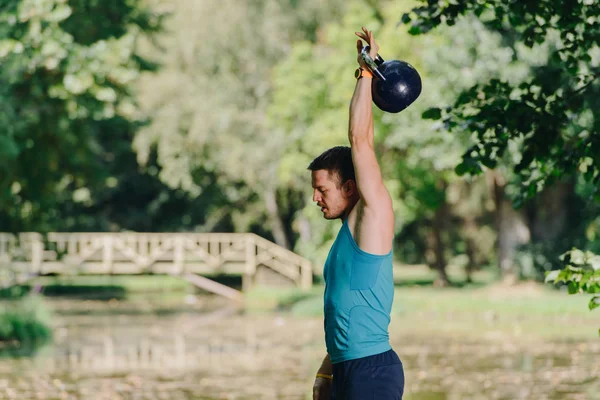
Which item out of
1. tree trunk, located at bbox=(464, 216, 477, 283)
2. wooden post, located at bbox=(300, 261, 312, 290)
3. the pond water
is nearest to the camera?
the pond water

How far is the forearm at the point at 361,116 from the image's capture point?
4.13m

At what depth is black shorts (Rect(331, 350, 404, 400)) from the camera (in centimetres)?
418

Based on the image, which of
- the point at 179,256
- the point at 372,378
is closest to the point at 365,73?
the point at 372,378

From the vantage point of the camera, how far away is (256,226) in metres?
49.7

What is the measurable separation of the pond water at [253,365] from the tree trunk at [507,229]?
8.14 meters

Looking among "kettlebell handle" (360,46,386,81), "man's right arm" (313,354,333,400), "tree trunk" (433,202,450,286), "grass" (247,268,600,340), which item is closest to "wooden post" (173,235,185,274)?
"grass" (247,268,600,340)

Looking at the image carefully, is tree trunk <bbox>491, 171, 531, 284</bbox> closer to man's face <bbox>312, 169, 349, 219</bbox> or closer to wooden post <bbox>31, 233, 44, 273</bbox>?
wooden post <bbox>31, 233, 44, 273</bbox>

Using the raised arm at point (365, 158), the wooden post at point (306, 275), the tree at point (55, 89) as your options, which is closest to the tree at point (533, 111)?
Result: the raised arm at point (365, 158)

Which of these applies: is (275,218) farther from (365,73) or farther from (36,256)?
(365,73)

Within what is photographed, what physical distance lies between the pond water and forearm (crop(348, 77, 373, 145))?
827cm

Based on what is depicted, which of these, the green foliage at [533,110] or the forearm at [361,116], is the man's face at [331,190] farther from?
the green foliage at [533,110]

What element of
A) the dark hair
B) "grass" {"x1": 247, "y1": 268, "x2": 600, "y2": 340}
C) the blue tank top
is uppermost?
the dark hair

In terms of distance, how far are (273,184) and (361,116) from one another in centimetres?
3631

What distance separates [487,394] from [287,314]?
17.3 meters
